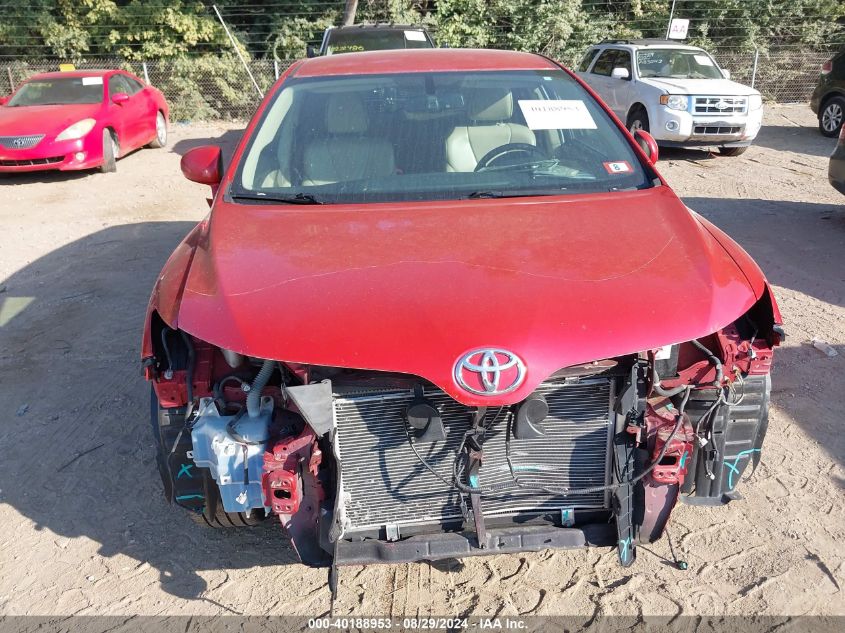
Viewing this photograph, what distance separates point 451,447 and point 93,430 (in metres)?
2.52

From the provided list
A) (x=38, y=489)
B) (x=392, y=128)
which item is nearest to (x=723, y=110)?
(x=392, y=128)

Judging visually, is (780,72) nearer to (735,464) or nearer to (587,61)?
(587,61)

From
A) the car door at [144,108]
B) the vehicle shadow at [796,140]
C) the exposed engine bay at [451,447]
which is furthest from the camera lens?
the car door at [144,108]

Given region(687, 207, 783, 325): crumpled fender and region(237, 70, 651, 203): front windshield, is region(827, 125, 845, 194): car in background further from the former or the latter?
region(687, 207, 783, 325): crumpled fender

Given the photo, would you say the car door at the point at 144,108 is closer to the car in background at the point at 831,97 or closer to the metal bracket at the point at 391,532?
the metal bracket at the point at 391,532

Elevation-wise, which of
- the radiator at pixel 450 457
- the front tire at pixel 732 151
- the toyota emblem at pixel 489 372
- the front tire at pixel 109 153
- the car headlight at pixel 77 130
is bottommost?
the front tire at pixel 732 151

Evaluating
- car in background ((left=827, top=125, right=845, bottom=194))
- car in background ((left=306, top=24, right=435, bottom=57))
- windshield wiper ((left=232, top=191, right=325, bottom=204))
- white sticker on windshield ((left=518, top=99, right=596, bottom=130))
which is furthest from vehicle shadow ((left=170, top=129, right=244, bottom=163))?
windshield wiper ((left=232, top=191, right=325, bottom=204))

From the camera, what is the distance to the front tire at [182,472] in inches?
105

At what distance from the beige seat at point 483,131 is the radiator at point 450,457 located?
1.32m

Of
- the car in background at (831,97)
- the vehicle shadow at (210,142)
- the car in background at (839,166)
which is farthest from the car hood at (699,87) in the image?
the vehicle shadow at (210,142)

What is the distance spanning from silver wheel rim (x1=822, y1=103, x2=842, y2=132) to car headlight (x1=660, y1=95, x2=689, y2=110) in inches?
147

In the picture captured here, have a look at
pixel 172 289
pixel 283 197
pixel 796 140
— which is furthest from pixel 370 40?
pixel 172 289

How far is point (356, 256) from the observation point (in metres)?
2.66

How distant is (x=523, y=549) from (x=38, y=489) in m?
2.50
